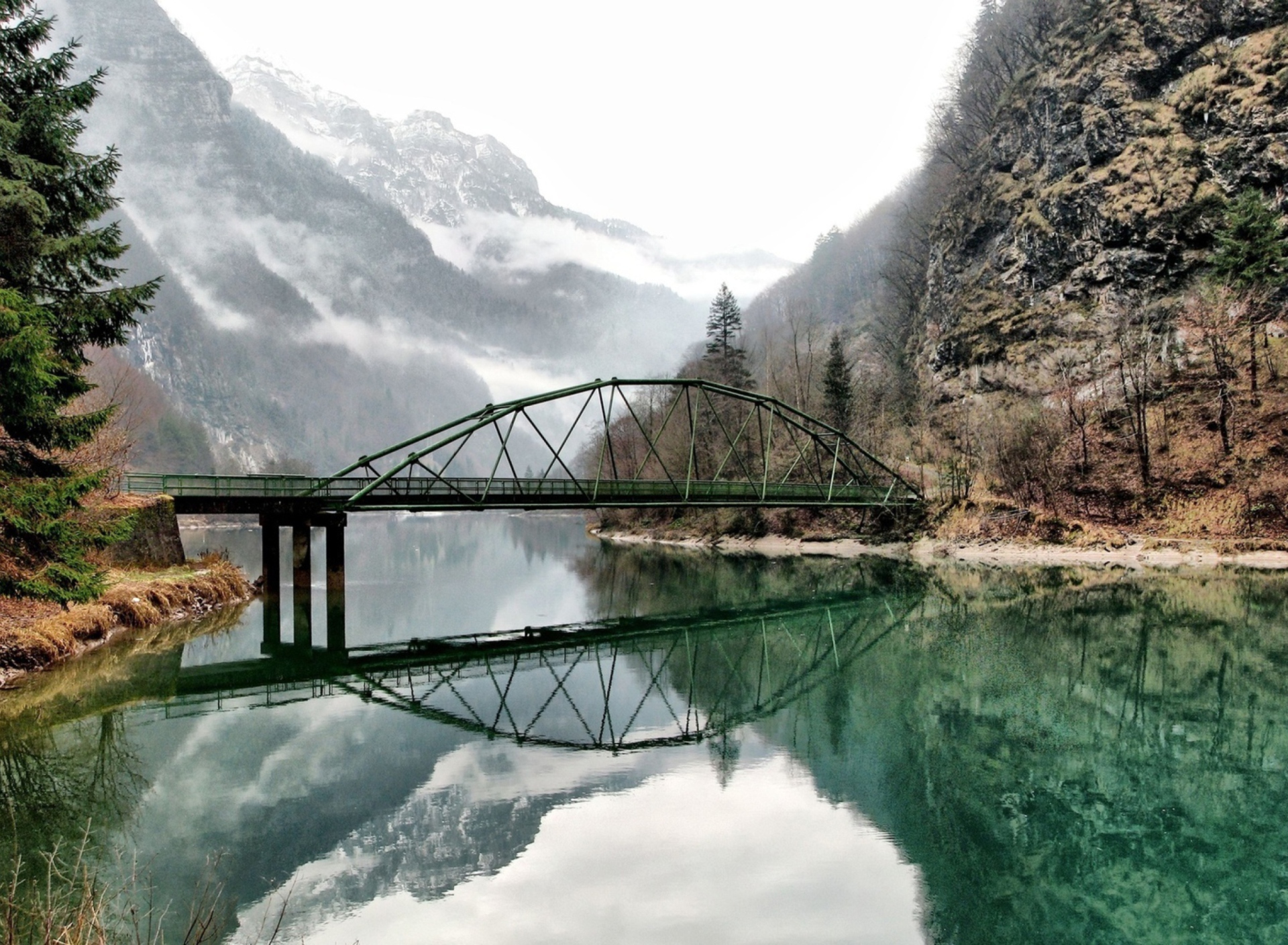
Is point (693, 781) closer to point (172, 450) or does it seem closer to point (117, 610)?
point (117, 610)

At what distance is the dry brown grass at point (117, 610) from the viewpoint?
17469 millimetres

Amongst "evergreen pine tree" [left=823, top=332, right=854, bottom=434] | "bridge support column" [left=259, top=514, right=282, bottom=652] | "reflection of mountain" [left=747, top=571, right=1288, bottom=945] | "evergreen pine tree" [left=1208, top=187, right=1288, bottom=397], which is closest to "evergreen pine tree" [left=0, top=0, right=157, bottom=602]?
"bridge support column" [left=259, top=514, right=282, bottom=652]

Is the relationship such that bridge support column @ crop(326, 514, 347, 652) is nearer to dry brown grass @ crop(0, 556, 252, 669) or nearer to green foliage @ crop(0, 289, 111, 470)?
dry brown grass @ crop(0, 556, 252, 669)

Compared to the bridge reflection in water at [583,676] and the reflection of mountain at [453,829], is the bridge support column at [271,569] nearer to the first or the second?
the bridge reflection in water at [583,676]

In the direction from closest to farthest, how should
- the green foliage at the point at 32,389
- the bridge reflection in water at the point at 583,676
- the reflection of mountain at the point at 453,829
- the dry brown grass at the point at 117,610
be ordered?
the reflection of mountain at the point at 453,829 < the green foliage at the point at 32,389 < the bridge reflection in water at the point at 583,676 < the dry brown grass at the point at 117,610

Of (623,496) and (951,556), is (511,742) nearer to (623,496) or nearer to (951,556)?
(623,496)

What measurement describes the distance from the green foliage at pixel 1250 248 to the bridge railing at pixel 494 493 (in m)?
23.1

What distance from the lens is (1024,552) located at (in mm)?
45438

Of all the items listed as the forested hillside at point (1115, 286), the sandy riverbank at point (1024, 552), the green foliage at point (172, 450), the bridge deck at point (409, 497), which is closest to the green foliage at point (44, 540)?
the bridge deck at point (409, 497)

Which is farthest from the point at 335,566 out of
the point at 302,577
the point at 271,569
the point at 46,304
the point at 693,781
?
the point at 693,781

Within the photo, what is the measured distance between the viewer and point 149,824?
10281mm

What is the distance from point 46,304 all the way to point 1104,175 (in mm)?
64730

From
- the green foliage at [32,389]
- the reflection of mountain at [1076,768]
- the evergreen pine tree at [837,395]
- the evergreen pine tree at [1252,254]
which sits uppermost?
the evergreen pine tree at [1252,254]

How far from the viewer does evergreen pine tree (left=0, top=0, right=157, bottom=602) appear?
588 inches
